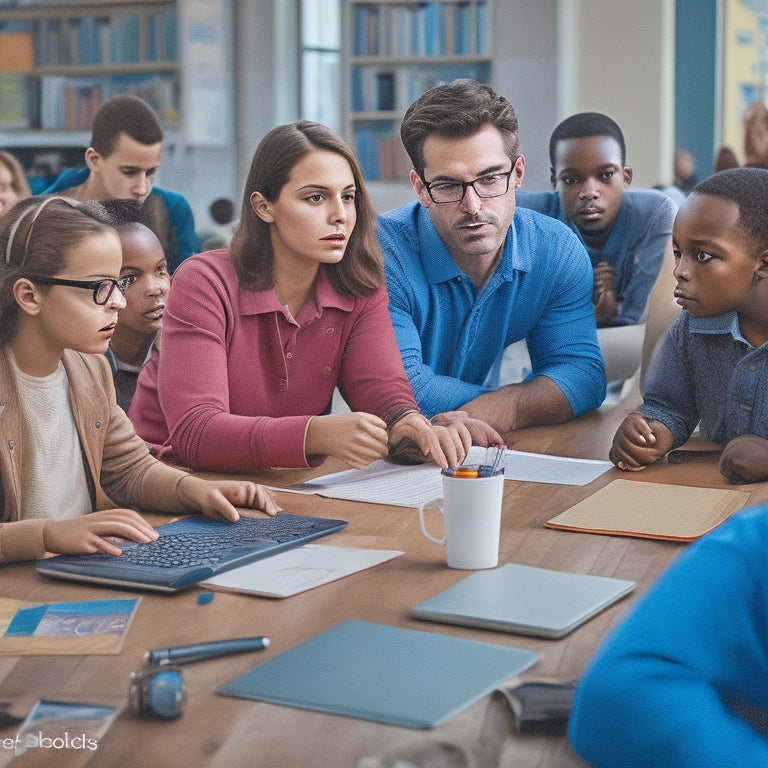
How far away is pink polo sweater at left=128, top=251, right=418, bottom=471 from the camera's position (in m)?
1.61

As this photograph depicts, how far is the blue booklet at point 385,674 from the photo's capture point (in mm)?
764

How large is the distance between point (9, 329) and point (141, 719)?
75 cm

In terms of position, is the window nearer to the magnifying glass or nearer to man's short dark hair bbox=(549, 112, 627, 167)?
man's short dark hair bbox=(549, 112, 627, 167)

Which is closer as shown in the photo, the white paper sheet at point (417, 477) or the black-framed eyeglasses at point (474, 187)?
the white paper sheet at point (417, 477)

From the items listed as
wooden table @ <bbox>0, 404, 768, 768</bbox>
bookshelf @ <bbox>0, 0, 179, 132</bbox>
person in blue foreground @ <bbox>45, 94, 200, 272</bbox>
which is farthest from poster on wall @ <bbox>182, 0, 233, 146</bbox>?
wooden table @ <bbox>0, 404, 768, 768</bbox>

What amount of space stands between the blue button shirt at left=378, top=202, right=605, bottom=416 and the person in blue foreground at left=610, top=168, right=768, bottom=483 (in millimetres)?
384

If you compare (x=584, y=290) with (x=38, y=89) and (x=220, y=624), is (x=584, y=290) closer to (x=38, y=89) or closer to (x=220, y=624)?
(x=220, y=624)

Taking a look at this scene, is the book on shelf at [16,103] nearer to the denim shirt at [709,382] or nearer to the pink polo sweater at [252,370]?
the pink polo sweater at [252,370]

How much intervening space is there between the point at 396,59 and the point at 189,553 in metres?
5.31

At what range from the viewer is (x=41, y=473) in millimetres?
1422

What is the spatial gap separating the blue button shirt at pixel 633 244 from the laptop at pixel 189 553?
1.57m

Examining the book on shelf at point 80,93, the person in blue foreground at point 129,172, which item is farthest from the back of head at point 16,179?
the book on shelf at point 80,93

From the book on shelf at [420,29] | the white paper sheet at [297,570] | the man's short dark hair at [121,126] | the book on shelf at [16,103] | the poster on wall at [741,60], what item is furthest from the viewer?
the poster on wall at [741,60]

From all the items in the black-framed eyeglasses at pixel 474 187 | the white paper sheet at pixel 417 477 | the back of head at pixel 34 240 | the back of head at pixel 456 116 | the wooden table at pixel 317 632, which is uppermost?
the back of head at pixel 456 116
